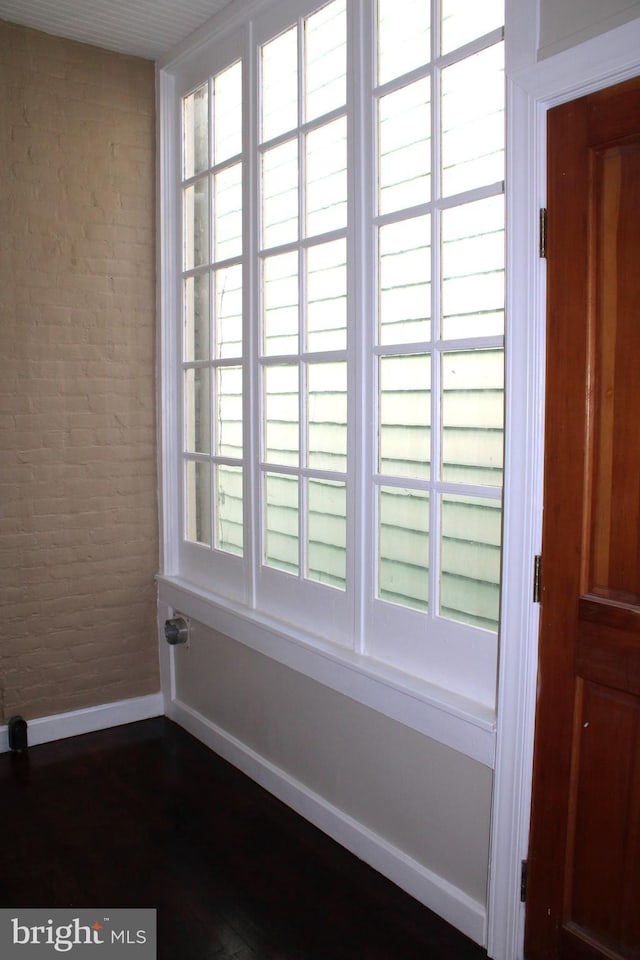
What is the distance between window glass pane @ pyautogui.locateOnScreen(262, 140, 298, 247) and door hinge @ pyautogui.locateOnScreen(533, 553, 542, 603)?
151cm

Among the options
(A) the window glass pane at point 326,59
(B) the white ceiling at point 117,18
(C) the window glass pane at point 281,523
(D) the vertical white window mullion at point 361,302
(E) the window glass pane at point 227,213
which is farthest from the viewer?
(E) the window glass pane at point 227,213

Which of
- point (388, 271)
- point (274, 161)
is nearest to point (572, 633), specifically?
point (388, 271)

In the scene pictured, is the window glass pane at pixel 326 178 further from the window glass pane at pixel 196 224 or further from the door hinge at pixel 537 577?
the door hinge at pixel 537 577

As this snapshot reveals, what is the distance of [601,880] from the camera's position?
1.89 metres

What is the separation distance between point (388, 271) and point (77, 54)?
1.93 meters

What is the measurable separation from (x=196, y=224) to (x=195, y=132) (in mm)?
395

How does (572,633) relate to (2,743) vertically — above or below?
above

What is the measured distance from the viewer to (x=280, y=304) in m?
2.94

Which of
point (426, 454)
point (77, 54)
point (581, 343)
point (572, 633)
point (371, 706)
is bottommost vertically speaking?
point (371, 706)

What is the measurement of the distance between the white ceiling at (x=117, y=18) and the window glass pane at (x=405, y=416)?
172 cm

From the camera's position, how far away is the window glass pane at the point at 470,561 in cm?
214

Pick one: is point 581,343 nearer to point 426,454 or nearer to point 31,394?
point 426,454

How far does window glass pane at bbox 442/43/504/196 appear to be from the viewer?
208 centimetres

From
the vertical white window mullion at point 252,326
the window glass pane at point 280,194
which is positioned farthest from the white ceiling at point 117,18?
the window glass pane at point 280,194
